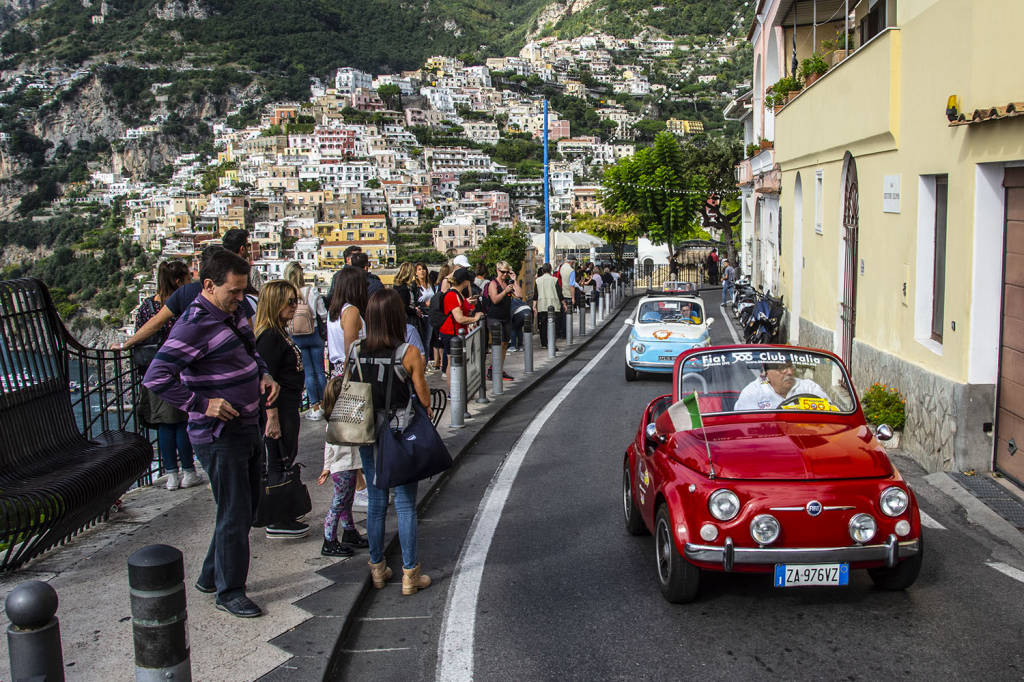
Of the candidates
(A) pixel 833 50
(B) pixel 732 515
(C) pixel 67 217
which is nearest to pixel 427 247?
(C) pixel 67 217

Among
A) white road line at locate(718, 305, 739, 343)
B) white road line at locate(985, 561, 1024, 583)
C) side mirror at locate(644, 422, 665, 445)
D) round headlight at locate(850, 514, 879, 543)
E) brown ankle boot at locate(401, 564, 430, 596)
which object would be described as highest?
side mirror at locate(644, 422, 665, 445)

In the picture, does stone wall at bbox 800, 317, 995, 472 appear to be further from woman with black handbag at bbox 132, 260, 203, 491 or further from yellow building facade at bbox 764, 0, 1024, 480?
woman with black handbag at bbox 132, 260, 203, 491

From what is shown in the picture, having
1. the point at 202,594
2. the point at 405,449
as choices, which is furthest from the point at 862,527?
the point at 202,594

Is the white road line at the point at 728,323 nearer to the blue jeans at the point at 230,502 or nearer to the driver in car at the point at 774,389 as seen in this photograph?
the driver in car at the point at 774,389

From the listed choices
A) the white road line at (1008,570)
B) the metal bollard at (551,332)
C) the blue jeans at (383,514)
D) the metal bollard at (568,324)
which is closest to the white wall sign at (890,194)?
the white road line at (1008,570)

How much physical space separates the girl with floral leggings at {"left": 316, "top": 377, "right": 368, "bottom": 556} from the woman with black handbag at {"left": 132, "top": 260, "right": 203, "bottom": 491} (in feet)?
6.74

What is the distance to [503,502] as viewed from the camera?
7.68 metres

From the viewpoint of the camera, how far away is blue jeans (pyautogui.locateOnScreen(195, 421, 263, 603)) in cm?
508

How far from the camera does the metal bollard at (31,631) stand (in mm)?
3176

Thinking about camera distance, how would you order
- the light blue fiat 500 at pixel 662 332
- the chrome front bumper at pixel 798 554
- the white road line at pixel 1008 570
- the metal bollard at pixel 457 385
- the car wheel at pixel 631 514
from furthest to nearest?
the light blue fiat 500 at pixel 662 332 < the metal bollard at pixel 457 385 < the car wheel at pixel 631 514 < the white road line at pixel 1008 570 < the chrome front bumper at pixel 798 554

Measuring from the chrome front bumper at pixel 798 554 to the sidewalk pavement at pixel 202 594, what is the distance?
6.74 feet

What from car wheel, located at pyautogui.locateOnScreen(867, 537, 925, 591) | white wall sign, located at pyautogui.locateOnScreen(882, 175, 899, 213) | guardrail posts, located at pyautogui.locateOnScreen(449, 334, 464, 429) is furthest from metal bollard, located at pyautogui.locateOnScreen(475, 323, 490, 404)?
car wheel, located at pyautogui.locateOnScreen(867, 537, 925, 591)

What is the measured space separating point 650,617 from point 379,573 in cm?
172

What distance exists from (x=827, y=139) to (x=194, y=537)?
12.2 m
